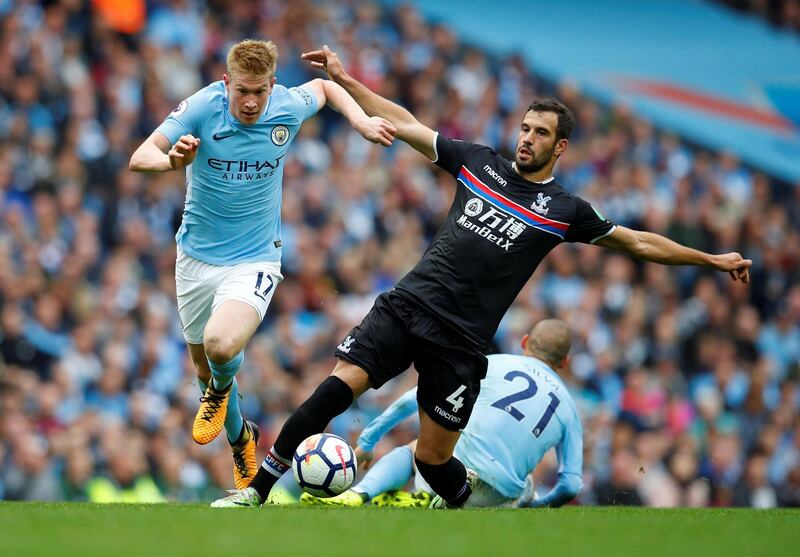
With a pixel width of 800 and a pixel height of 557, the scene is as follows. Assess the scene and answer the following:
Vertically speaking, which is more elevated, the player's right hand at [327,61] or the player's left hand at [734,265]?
the player's right hand at [327,61]

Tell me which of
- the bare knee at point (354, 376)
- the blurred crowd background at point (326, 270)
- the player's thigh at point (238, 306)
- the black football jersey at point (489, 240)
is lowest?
the blurred crowd background at point (326, 270)

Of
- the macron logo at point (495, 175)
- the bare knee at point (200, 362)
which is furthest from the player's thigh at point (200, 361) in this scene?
the macron logo at point (495, 175)

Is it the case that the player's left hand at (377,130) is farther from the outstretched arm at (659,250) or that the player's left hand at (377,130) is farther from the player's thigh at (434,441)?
the player's thigh at (434,441)

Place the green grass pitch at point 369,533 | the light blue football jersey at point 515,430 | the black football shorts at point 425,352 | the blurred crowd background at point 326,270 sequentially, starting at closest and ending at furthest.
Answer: the green grass pitch at point 369,533, the black football shorts at point 425,352, the light blue football jersey at point 515,430, the blurred crowd background at point 326,270

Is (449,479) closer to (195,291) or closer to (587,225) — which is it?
(587,225)

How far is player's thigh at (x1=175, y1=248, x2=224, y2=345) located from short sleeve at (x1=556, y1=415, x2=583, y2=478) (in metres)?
2.48

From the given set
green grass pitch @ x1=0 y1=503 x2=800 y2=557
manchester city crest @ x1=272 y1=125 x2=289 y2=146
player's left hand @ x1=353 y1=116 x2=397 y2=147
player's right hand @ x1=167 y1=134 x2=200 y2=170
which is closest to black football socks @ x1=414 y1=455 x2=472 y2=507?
green grass pitch @ x1=0 y1=503 x2=800 y2=557

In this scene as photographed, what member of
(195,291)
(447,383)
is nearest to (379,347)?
(447,383)

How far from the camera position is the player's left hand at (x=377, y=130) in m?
7.31

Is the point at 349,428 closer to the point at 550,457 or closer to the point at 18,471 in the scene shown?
the point at 550,457

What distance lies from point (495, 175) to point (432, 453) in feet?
5.60

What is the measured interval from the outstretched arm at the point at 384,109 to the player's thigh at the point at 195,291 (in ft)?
4.49

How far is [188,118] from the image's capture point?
771 cm

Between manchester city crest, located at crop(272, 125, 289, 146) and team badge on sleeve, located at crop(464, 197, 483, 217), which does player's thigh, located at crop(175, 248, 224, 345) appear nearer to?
manchester city crest, located at crop(272, 125, 289, 146)
